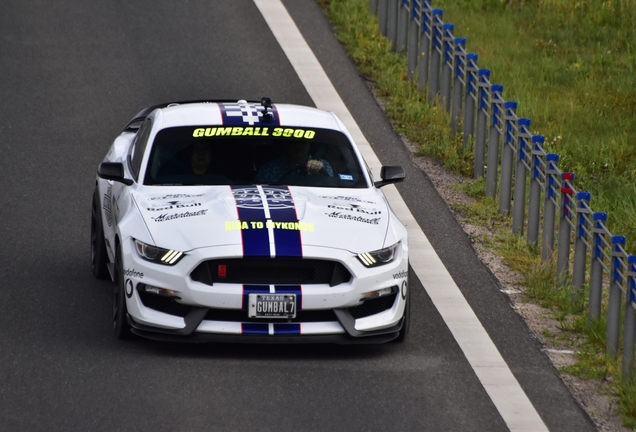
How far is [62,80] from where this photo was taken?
1688cm

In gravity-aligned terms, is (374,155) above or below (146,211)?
below

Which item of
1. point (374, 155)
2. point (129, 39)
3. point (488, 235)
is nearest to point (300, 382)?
point (488, 235)

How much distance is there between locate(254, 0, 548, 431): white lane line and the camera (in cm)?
844

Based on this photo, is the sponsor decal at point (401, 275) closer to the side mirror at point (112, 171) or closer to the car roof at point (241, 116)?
the car roof at point (241, 116)

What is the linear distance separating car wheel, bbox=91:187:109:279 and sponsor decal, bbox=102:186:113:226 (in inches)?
4.5

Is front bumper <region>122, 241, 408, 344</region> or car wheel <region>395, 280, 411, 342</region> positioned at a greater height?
front bumper <region>122, 241, 408, 344</region>

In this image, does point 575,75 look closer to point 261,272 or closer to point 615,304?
point 615,304

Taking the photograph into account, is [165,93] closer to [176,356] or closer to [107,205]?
[107,205]

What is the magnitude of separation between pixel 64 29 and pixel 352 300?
35.3 ft

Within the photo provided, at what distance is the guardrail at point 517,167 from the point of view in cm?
936

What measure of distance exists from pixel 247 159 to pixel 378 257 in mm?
1541

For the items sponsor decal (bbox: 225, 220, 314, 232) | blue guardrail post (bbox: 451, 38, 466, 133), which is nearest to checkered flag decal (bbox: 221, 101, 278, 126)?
sponsor decal (bbox: 225, 220, 314, 232)

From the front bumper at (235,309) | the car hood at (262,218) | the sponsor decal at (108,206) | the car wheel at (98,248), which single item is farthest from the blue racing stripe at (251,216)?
the car wheel at (98,248)

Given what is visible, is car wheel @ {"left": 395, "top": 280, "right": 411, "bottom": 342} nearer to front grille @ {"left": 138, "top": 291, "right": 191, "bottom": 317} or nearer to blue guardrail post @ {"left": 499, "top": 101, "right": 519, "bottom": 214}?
front grille @ {"left": 138, "top": 291, "right": 191, "bottom": 317}
